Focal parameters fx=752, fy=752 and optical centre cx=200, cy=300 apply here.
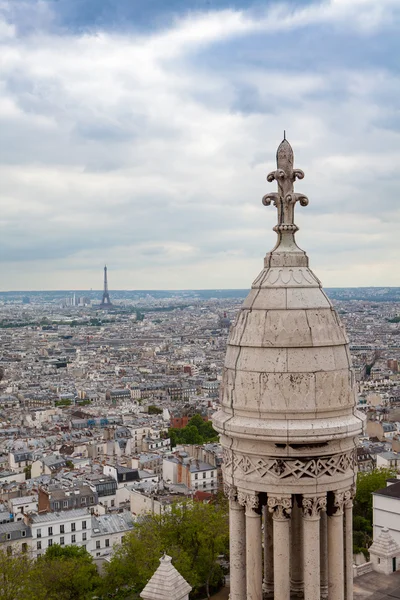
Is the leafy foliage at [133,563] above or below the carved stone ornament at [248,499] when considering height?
below

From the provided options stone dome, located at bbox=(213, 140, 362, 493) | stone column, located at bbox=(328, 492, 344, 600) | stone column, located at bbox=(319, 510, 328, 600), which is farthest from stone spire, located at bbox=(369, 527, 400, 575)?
stone dome, located at bbox=(213, 140, 362, 493)

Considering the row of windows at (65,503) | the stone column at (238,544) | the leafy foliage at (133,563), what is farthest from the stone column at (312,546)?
the row of windows at (65,503)

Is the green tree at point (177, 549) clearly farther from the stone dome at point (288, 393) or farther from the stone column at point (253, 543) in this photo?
the stone dome at point (288, 393)

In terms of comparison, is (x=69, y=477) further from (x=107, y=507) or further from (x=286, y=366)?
(x=286, y=366)

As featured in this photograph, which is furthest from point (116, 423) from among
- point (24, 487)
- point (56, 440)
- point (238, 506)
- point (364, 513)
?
point (238, 506)

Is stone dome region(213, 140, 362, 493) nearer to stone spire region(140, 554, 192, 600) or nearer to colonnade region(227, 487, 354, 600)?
colonnade region(227, 487, 354, 600)

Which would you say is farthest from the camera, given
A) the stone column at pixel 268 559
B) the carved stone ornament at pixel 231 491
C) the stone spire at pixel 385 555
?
the stone spire at pixel 385 555

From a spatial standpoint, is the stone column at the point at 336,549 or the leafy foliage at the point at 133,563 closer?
the stone column at the point at 336,549
